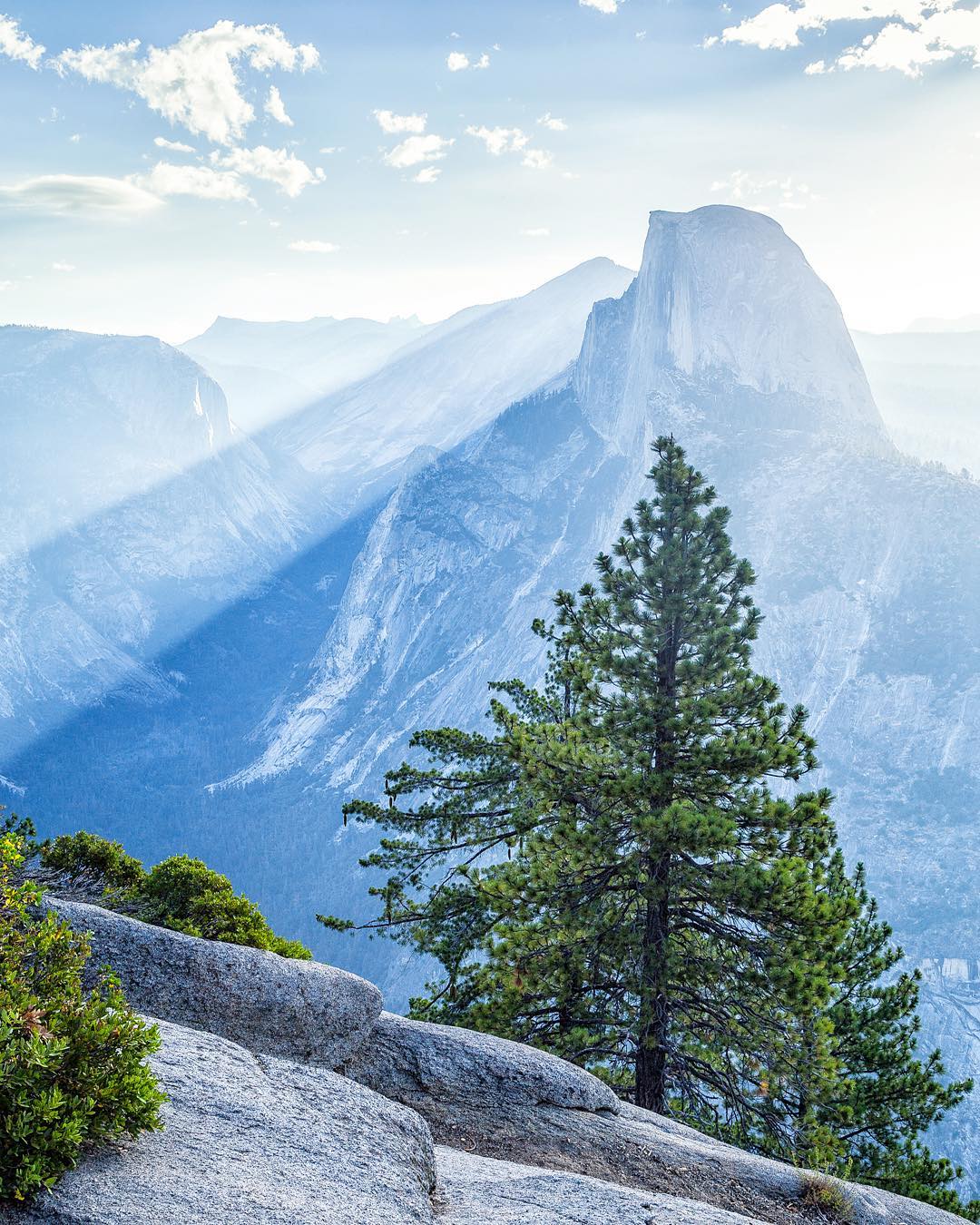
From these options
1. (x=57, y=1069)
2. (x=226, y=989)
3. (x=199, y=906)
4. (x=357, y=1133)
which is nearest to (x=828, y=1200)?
(x=357, y=1133)

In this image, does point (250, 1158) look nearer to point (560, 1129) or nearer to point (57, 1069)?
point (57, 1069)

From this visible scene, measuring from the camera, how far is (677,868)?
1742 centimetres

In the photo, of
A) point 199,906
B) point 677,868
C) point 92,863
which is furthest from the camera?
point 677,868

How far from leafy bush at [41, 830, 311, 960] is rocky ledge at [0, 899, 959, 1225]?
1.29m

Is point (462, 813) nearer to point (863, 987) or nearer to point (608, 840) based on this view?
point (608, 840)

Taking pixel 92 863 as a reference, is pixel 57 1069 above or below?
above

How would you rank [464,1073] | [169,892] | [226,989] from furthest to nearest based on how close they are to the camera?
[169,892], [464,1073], [226,989]

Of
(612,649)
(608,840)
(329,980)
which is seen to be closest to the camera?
(329,980)

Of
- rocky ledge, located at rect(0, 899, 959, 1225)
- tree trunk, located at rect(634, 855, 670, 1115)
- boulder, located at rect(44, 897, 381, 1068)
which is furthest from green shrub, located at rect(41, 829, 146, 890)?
tree trunk, located at rect(634, 855, 670, 1115)

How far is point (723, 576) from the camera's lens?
19.0 metres

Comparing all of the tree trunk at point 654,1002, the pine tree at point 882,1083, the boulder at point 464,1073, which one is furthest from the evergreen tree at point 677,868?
the boulder at point 464,1073

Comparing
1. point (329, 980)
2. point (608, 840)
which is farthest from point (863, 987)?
point (329, 980)

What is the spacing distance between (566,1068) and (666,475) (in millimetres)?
12056

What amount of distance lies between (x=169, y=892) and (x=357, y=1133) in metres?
6.64
